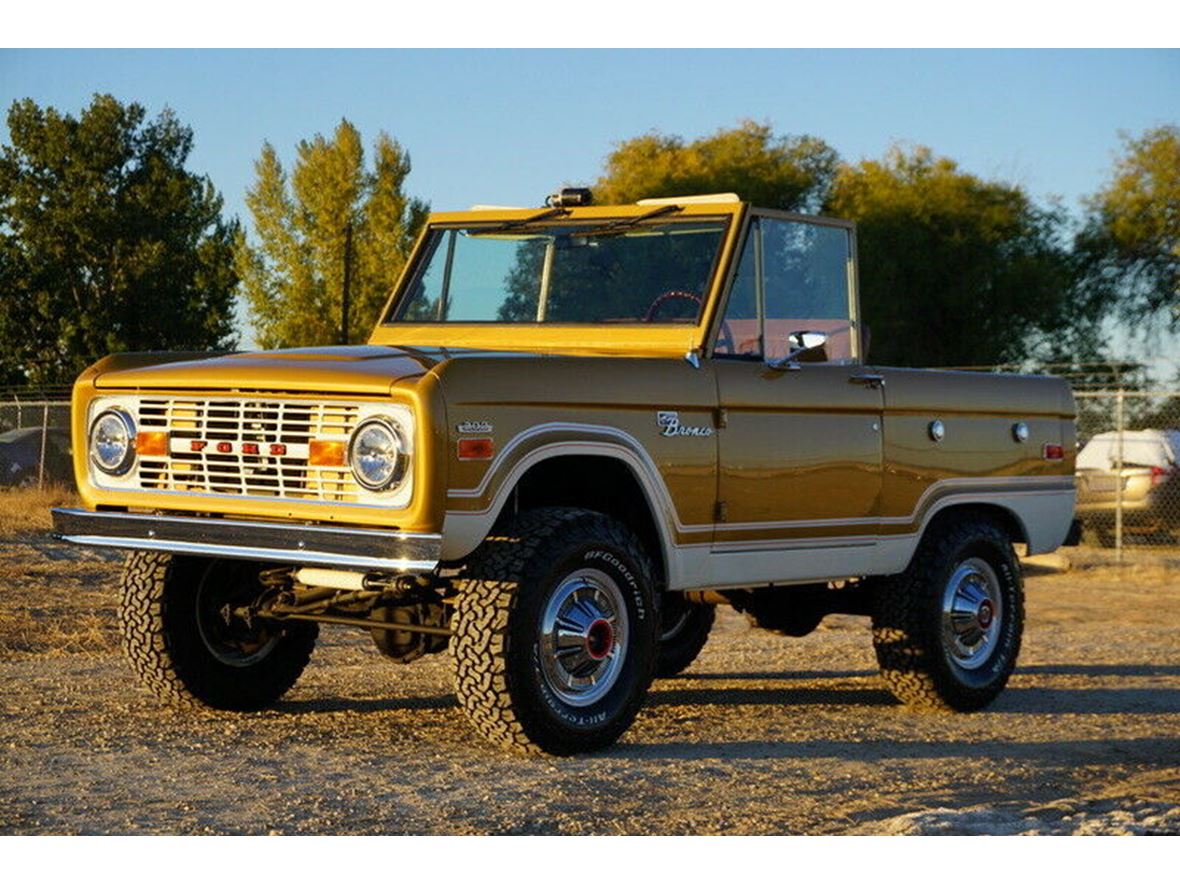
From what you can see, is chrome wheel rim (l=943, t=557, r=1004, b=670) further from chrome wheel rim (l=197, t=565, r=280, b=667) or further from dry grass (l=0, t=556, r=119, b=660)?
dry grass (l=0, t=556, r=119, b=660)

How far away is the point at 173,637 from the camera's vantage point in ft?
27.7

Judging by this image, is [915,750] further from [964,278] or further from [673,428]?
[964,278]

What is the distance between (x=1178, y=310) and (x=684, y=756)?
1522 inches

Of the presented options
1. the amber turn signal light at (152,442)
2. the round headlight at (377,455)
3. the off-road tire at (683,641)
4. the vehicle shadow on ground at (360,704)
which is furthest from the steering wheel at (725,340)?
the amber turn signal light at (152,442)

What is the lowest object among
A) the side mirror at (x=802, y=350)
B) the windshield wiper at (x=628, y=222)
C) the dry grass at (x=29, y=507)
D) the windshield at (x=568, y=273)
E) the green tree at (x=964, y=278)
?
the dry grass at (x=29, y=507)

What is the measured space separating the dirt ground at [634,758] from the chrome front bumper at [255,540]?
0.79 meters

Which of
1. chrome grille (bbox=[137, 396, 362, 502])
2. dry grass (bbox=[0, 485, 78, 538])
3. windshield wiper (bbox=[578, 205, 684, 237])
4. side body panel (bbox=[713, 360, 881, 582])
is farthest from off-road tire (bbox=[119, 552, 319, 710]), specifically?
dry grass (bbox=[0, 485, 78, 538])

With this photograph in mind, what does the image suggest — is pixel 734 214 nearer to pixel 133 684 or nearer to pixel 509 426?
pixel 509 426

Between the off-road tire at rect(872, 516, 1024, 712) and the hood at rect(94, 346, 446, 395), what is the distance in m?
A: 3.02

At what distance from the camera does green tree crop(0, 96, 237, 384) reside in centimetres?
4806

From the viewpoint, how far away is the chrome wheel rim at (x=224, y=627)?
8602 mm

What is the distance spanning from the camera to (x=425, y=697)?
9.49m

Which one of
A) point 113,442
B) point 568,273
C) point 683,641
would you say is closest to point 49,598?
point 683,641

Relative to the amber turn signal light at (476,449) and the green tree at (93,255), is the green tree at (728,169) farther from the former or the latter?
the amber turn signal light at (476,449)
